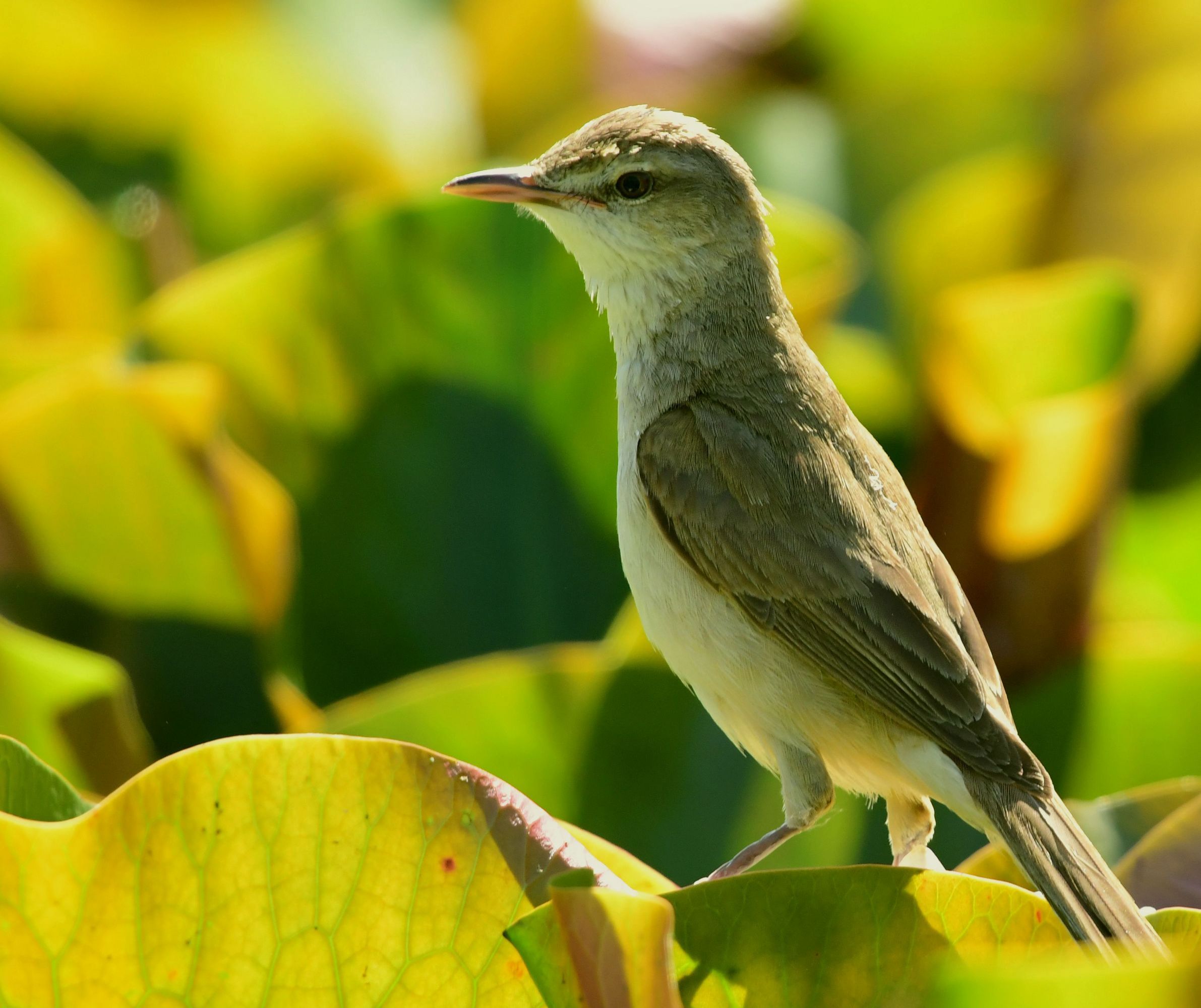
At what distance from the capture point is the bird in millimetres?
2564

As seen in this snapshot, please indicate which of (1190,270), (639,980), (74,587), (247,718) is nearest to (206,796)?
(639,980)

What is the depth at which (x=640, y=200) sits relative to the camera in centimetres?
296

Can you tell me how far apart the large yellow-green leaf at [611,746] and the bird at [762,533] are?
0.15 m

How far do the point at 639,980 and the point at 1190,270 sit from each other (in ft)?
10.5

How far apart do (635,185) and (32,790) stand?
1.62 m

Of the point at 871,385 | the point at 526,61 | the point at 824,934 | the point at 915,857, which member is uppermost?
the point at 526,61

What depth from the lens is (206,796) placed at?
6.10 ft

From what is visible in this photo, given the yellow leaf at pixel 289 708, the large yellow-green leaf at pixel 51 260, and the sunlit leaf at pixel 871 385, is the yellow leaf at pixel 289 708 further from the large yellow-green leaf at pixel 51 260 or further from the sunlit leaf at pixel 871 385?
the sunlit leaf at pixel 871 385

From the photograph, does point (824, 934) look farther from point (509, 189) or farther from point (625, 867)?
point (509, 189)

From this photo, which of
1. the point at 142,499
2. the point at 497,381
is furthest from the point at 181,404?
the point at 497,381

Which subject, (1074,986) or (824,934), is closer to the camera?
(1074,986)

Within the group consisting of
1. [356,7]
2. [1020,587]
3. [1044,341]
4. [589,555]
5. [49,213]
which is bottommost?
[1020,587]

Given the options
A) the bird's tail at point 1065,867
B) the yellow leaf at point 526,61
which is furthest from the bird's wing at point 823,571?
the yellow leaf at point 526,61

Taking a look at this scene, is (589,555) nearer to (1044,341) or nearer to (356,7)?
(1044,341)
